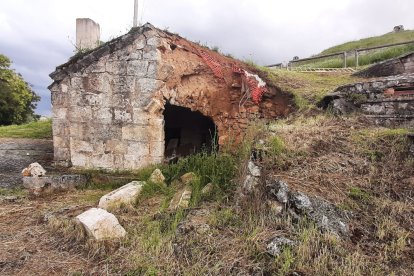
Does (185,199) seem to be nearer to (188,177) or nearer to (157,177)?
(188,177)

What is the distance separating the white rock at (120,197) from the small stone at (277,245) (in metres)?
2.58

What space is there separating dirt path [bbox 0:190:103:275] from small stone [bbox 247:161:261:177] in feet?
7.48

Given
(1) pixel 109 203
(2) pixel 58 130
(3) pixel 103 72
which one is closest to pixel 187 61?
(3) pixel 103 72

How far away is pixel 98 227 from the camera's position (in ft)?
14.2

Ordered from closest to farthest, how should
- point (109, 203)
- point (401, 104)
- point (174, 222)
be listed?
point (174, 222), point (109, 203), point (401, 104)

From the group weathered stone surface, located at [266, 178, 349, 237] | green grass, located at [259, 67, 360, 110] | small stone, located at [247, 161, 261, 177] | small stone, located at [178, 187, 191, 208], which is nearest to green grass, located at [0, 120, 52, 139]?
small stone, located at [178, 187, 191, 208]

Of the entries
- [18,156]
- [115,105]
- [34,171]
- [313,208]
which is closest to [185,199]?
[313,208]

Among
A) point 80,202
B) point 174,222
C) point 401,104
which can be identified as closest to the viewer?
point 174,222

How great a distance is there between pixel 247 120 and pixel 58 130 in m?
4.04

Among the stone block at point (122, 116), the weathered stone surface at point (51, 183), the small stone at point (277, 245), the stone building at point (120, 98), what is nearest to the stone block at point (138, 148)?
the stone building at point (120, 98)

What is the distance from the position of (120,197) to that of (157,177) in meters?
0.86

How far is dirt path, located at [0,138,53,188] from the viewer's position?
23.0 feet

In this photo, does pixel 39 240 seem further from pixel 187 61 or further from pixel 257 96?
pixel 257 96

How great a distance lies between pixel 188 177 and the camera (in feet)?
19.5
